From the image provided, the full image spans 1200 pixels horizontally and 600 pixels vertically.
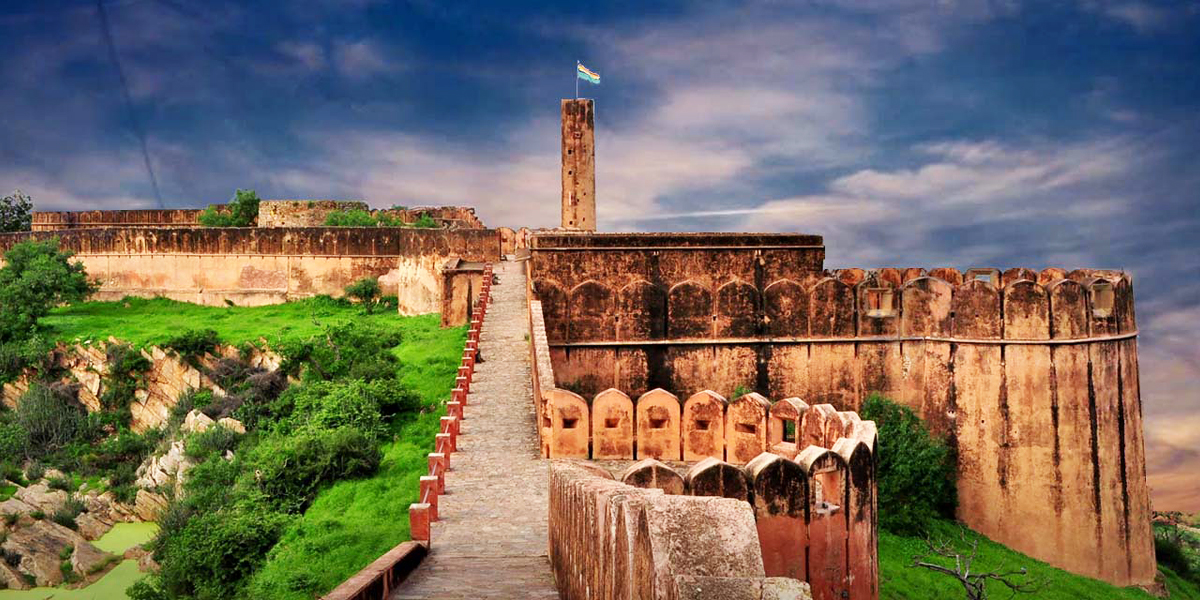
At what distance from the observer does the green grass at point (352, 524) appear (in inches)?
388

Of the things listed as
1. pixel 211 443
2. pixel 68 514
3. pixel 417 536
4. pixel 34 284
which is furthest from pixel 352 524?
pixel 34 284

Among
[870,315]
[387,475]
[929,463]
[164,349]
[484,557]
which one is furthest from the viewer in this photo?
[164,349]

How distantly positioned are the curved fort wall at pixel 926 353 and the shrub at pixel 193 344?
36.9 feet

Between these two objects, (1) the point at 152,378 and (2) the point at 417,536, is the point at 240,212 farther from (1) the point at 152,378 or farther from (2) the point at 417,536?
(2) the point at 417,536

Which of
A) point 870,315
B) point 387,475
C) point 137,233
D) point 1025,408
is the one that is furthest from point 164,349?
point 1025,408

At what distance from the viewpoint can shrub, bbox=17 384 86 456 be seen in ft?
73.4

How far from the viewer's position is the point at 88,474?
2127cm

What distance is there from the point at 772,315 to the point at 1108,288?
5.53 metres

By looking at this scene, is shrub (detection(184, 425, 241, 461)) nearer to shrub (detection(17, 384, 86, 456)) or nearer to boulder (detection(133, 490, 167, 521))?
boulder (detection(133, 490, 167, 521))

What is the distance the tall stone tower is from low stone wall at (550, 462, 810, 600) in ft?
97.9

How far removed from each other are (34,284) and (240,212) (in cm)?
997

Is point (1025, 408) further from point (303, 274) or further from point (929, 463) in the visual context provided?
point (303, 274)

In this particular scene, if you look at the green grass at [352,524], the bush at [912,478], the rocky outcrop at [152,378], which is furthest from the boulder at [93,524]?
the bush at [912,478]

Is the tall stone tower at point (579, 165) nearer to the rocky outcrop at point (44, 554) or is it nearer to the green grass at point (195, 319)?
the green grass at point (195, 319)
